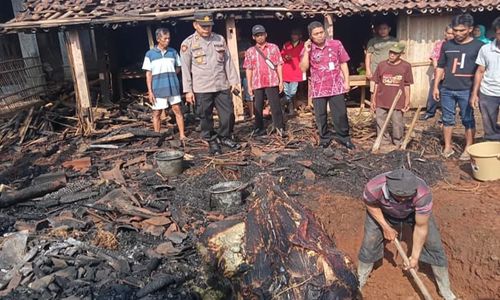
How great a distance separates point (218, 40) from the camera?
7363 millimetres

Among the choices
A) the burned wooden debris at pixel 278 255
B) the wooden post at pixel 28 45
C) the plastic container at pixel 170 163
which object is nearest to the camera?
the burned wooden debris at pixel 278 255

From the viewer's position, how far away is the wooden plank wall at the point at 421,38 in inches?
396

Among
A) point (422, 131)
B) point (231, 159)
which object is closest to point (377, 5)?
point (422, 131)

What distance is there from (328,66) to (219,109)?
77.0 inches

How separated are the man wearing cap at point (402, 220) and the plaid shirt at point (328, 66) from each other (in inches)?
116

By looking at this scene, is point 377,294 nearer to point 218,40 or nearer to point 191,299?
point 191,299

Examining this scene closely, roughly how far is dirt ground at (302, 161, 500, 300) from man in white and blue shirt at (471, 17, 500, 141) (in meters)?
0.89

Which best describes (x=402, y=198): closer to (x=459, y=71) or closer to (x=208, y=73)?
(x=459, y=71)

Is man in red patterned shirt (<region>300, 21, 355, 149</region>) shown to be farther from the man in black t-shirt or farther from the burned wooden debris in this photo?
the burned wooden debris

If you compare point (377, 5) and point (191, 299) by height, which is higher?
point (377, 5)

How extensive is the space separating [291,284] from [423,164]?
3.67 metres

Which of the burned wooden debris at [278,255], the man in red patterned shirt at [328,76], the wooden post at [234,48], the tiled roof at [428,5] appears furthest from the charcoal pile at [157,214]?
the tiled roof at [428,5]

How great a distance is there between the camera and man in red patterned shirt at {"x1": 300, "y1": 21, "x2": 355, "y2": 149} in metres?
7.25

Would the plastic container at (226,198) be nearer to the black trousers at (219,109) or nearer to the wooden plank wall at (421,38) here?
the black trousers at (219,109)
